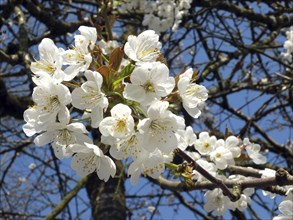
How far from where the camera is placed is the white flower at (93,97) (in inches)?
50.1

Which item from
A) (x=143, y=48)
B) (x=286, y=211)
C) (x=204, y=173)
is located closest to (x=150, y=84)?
(x=143, y=48)

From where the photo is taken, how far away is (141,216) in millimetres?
5906

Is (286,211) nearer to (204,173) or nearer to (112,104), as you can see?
(204,173)

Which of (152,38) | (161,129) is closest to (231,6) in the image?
(152,38)

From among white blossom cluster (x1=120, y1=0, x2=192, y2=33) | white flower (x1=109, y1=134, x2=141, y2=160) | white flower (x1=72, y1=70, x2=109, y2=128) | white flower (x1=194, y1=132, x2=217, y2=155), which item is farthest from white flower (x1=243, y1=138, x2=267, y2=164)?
white blossom cluster (x1=120, y1=0, x2=192, y2=33)

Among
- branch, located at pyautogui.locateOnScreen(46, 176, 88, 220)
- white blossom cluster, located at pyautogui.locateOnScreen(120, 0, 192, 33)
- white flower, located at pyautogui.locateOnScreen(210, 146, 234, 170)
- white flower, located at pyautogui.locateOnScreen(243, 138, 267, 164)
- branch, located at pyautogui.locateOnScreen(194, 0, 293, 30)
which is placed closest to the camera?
white flower, located at pyautogui.locateOnScreen(210, 146, 234, 170)

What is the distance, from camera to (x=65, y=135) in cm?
135

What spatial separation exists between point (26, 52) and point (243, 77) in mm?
2030

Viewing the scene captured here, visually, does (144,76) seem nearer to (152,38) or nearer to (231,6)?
(152,38)

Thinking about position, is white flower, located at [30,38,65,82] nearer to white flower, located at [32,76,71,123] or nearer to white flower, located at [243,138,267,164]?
white flower, located at [32,76,71,123]

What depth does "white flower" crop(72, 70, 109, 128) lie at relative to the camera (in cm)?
127

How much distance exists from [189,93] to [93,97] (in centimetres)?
31

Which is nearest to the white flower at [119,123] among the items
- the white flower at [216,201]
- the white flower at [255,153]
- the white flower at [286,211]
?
the white flower at [286,211]

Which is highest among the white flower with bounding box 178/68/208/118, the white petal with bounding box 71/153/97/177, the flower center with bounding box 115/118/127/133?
the white flower with bounding box 178/68/208/118
